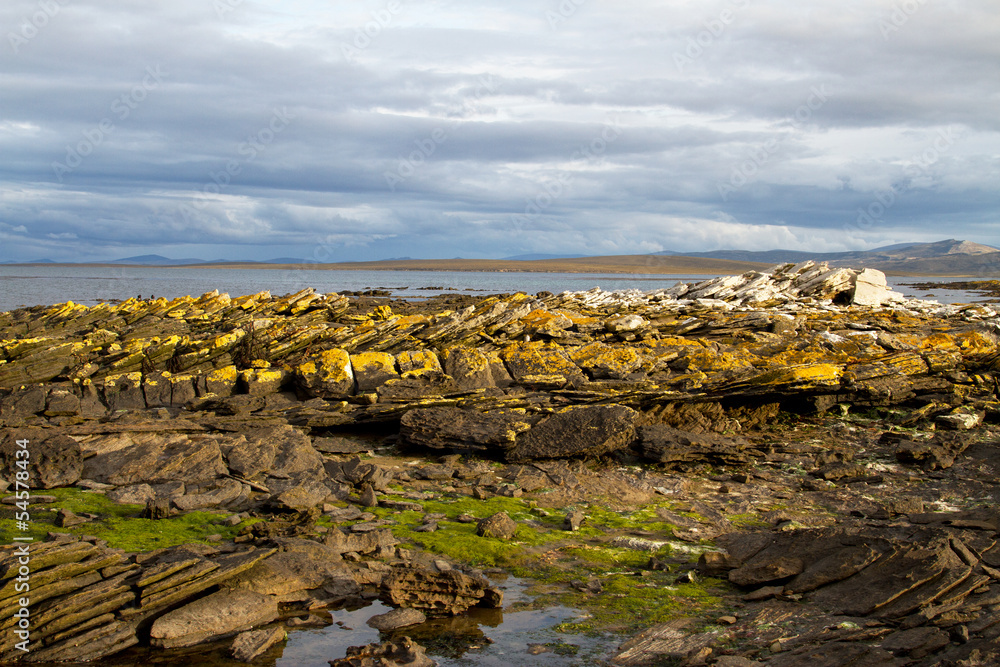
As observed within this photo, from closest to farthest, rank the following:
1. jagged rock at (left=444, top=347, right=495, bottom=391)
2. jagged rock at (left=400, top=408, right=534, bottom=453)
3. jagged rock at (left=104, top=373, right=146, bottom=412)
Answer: jagged rock at (left=400, top=408, right=534, bottom=453), jagged rock at (left=104, top=373, right=146, bottom=412), jagged rock at (left=444, top=347, right=495, bottom=391)

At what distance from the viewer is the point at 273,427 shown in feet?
40.0

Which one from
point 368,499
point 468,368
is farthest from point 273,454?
point 468,368

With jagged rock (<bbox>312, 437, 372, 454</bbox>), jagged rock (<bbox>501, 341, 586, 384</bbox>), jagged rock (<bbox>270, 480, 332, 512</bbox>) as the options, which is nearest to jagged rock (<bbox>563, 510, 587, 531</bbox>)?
jagged rock (<bbox>270, 480, 332, 512</bbox>)

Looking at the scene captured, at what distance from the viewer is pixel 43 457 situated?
33.5 feet

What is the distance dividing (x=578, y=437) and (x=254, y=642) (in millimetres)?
7586

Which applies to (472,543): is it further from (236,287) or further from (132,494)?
(236,287)

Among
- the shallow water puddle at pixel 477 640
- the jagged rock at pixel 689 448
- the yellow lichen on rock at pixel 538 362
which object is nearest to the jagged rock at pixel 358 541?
the shallow water puddle at pixel 477 640

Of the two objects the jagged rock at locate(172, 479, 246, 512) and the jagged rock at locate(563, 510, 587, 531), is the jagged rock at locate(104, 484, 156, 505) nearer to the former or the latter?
the jagged rock at locate(172, 479, 246, 512)

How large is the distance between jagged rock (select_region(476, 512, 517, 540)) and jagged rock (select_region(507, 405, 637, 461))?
10.5ft

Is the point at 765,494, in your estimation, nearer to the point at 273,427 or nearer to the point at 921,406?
the point at 921,406

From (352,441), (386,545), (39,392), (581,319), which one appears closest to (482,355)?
(352,441)

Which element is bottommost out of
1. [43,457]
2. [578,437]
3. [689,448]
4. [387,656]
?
[387,656]

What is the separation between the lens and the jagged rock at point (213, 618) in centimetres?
577

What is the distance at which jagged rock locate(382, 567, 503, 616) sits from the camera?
669cm
